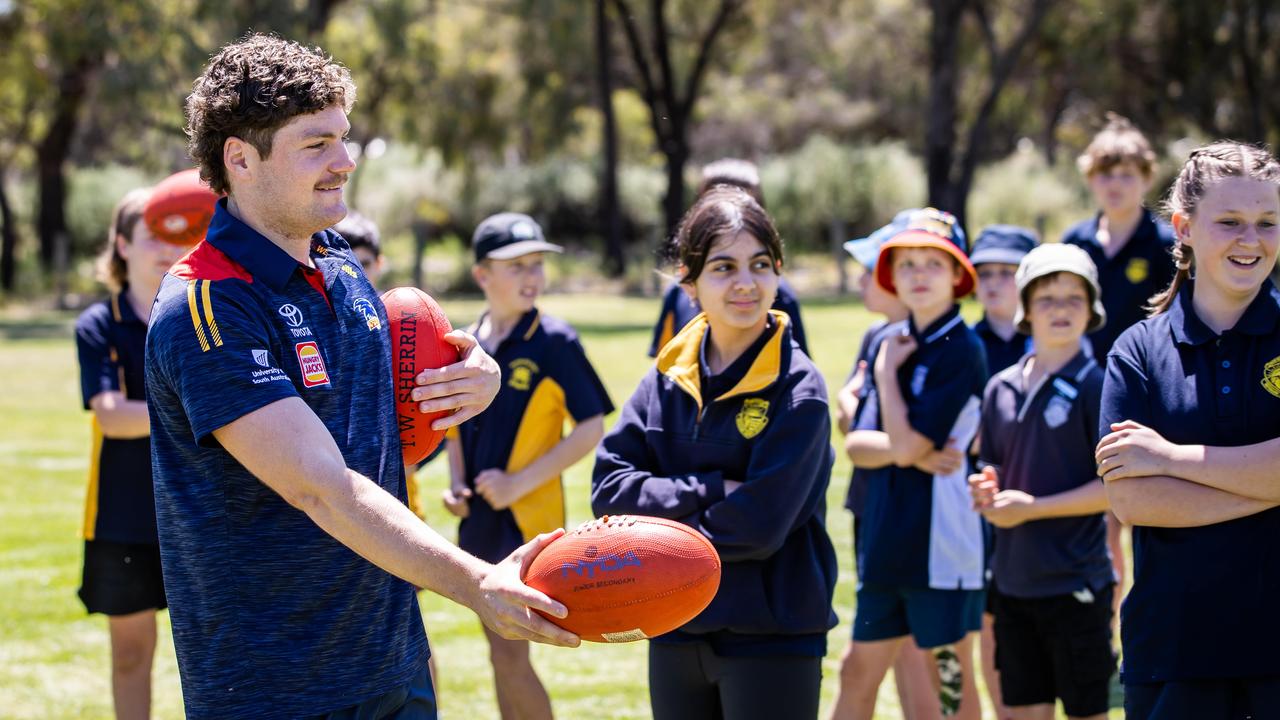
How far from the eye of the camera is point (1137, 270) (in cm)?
652

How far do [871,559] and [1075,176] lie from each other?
33.8m

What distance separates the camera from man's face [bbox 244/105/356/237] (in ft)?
9.26

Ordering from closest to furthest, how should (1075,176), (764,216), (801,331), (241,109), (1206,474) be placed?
(241,109)
(1206,474)
(764,216)
(801,331)
(1075,176)

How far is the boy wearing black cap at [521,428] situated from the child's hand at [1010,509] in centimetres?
163

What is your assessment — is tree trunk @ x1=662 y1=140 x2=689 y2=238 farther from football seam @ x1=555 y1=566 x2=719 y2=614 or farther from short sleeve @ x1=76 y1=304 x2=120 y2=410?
football seam @ x1=555 y1=566 x2=719 y2=614

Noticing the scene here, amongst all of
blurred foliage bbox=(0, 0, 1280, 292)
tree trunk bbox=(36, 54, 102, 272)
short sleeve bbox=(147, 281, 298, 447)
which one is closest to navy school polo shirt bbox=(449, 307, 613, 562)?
short sleeve bbox=(147, 281, 298, 447)

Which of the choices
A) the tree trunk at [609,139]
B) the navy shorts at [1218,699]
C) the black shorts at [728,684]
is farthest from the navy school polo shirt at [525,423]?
the tree trunk at [609,139]

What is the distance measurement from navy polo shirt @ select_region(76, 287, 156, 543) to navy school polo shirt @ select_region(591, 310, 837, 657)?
207cm

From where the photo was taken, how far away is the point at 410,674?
2.95m

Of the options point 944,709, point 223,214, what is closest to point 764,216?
point 223,214

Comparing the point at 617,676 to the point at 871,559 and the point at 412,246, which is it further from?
the point at 412,246

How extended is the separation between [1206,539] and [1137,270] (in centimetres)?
348

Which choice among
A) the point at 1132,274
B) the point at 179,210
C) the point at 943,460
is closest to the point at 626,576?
the point at 943,460

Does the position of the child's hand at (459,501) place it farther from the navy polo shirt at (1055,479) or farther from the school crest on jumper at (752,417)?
the navy polo shirt at (1055,479)
